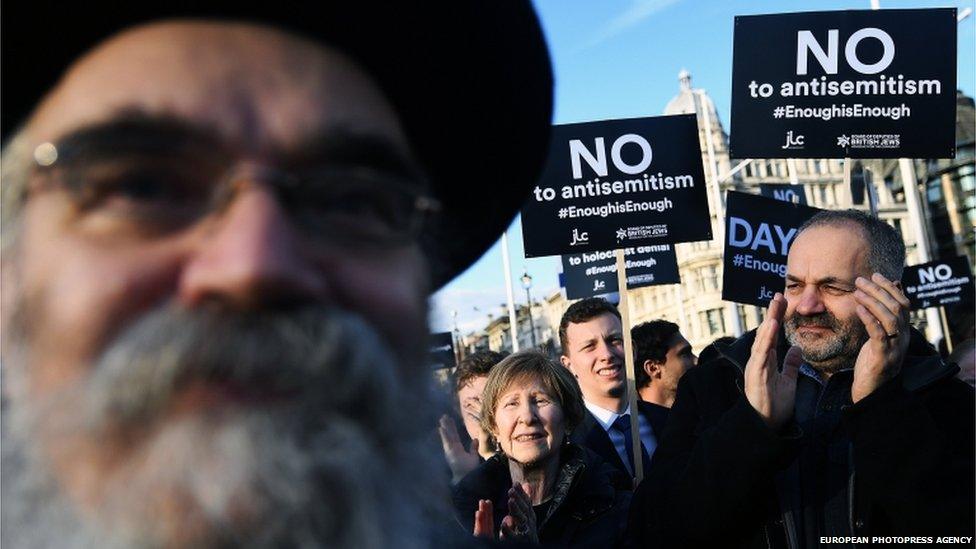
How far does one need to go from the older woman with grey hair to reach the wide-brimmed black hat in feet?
6.46

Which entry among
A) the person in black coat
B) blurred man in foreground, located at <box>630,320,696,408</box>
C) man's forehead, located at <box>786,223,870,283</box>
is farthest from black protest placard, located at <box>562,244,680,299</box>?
the person in black coat

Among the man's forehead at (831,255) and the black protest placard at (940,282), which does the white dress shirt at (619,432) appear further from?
the black protest placard at (940,282)

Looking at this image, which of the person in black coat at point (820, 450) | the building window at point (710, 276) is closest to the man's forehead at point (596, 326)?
the person in black coat at point (820, 450)

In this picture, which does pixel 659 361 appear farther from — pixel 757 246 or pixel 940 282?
pixel 940 282

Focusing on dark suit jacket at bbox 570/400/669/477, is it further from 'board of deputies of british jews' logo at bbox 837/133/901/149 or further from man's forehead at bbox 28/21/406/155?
man's forehead at bbox 28/21/406/155

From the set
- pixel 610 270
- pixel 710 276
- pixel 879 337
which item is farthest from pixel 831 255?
pixel 710 276

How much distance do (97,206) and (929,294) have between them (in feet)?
47.3

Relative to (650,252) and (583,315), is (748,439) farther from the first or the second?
(650,252)

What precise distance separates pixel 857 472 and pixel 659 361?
3.77 m

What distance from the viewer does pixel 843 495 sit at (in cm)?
267

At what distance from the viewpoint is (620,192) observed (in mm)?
5586

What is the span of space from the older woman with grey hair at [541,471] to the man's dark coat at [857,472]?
0.72m

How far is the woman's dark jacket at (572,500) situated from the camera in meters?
3.60

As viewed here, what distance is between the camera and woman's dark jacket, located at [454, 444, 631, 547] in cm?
360
